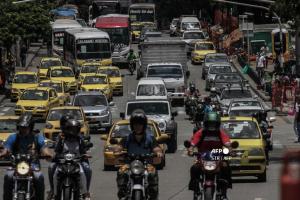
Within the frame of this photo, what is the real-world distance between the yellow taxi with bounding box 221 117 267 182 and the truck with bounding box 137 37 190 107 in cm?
3071

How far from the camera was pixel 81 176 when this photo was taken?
50.8 ft

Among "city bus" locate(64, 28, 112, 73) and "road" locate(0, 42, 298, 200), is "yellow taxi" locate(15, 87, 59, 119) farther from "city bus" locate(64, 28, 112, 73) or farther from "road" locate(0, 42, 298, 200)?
"city bus" locate(64, 28, 112, 73)

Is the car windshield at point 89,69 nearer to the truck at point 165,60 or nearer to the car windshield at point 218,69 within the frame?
the truck at point 165,60

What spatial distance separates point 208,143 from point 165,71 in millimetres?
41876

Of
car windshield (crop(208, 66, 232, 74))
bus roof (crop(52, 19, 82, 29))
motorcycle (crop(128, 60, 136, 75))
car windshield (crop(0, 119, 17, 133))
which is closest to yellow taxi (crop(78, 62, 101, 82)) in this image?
car windshield (crop(208, 66, 232, 74))

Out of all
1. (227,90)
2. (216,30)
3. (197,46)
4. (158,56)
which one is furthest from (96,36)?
(216,30)

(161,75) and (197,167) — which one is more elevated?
(197,167)

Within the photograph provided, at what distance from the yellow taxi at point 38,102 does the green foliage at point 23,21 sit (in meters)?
16.5

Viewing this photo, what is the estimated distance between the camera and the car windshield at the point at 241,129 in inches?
1037

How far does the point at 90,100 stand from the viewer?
47406 mm

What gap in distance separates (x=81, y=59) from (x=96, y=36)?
183 centimetres

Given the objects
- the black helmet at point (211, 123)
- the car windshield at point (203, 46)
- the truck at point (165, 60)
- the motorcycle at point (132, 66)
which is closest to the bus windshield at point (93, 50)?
the truck at point (165, 60)

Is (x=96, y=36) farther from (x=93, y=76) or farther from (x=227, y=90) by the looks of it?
(x=227, y=90)

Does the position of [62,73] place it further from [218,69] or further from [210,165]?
[210,165]
